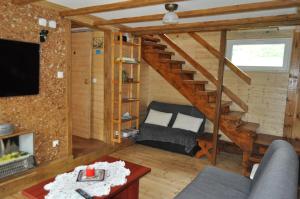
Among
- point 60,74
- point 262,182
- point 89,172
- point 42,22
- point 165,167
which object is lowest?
point 165,167

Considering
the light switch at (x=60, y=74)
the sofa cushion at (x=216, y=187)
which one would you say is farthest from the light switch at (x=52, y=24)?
the sofa cushion at (x=216, y=187)

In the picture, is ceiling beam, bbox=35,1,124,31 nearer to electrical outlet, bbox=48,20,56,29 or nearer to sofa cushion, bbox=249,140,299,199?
electrical outlet, bbox=48,20,56,29

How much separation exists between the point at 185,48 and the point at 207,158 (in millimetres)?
2268

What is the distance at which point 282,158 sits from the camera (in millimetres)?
1705

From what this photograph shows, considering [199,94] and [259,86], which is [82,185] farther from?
[259,86]

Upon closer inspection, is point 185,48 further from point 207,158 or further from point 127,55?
point 207,158

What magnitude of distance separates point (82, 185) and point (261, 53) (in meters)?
3.66

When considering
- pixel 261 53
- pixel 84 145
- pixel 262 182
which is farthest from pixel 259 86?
pixel 84 145

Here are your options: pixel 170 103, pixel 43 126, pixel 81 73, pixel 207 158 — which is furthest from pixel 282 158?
pixel 81 73

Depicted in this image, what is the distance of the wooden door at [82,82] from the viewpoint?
171 inches

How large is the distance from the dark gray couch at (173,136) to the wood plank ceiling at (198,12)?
1.62 metres

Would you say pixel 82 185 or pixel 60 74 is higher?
pixel 60 74

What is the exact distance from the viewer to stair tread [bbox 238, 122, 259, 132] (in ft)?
12.1

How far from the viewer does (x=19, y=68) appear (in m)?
2.64
